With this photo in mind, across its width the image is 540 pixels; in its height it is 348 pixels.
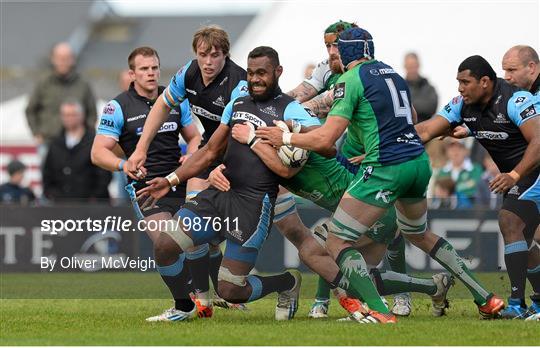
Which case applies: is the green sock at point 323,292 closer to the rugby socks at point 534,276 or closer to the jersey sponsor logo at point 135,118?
the rugby socks at point 534,276

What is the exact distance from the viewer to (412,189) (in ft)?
38.5

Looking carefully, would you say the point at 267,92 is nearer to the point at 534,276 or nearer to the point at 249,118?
the point at 249,118

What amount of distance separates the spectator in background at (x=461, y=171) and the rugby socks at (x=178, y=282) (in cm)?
740

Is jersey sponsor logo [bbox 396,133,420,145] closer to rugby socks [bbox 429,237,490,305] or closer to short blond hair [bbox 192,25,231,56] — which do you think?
rugby socks [bbox 429,237,490,305]

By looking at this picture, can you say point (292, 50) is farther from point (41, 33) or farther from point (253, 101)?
point (41, 33)

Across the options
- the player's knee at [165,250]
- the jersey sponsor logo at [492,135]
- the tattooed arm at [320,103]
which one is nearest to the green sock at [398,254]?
the jersey sponsor logo at [492,135]

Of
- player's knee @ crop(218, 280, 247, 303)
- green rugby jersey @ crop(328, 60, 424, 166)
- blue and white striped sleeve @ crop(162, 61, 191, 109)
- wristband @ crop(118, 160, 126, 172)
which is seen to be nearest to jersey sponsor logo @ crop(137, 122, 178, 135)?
wristband @ crop(118, 160, 126, 172)

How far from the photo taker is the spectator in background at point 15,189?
2000 cm

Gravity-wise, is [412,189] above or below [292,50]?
below

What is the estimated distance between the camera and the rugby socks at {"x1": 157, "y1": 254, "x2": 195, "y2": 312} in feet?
39.9

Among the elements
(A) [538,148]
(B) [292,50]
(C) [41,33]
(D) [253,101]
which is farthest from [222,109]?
(C) [41,33]

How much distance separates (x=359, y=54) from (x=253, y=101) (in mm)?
1031

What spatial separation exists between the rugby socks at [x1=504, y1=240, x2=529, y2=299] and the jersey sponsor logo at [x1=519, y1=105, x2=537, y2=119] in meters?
1.12

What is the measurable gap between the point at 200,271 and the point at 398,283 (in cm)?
192
